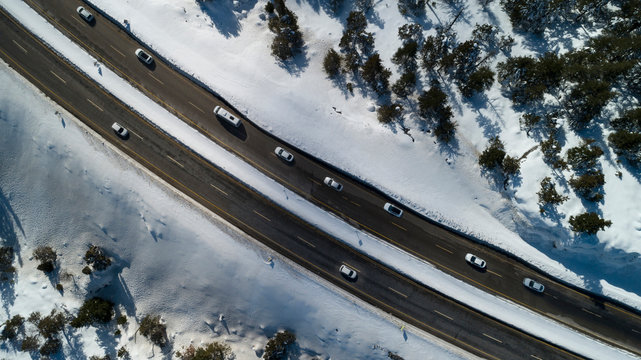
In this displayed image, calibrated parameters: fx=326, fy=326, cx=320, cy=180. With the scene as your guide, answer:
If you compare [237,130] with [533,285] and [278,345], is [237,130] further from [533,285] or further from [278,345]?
[533,285]

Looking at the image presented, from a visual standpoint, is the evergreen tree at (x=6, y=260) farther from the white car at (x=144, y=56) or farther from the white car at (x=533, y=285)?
the white car at (x=533, y=285)

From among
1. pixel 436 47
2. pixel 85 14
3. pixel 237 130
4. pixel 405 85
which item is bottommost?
pixel 237 130

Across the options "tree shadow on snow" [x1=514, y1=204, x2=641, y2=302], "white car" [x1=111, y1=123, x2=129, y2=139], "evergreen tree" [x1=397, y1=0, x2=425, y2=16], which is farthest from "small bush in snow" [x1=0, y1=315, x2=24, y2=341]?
"tree shadow on snow" [x1=514, y1=204, x2=641, y2=302]

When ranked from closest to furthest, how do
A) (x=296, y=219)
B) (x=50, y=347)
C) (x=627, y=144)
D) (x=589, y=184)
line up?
(x=627, y=144)
(x=589, y=184)
(x=50, y=347)
(x=296, y=219)

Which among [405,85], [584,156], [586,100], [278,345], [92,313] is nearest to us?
[584,156]

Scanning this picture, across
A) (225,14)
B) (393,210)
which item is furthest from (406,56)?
(225,14)

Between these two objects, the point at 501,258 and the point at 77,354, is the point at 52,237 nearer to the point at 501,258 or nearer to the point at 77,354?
the point at 77,354
